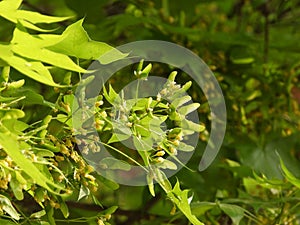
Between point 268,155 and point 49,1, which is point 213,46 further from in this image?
point 49,1

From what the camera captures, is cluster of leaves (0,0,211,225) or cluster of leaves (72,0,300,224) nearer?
cluster of leaves (0,0,211,225)

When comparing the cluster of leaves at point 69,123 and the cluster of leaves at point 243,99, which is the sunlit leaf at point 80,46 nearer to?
the cluster of leaves at point 69,123

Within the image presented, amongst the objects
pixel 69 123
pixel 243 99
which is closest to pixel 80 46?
pixel 69 123

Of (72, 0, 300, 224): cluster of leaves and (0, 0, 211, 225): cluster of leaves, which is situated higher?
(0, 0, 211, 225): cluster of leaves

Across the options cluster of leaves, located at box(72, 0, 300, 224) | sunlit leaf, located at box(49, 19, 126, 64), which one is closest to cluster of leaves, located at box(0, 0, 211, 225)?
sunlit leaf, located at box(49, 19, 126, 64)

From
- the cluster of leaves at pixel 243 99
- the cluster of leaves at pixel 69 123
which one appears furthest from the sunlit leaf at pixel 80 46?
the cluster of leaves at pixel 243 99

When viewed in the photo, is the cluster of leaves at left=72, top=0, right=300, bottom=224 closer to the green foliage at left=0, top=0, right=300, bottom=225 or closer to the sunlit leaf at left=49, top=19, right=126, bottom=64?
the green foliage at left=0, top=0, right=300, bottom=225

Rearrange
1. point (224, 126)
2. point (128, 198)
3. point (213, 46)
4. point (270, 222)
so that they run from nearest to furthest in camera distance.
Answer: point (270, 222), point (224, 126), point (213, 46), point (128, 198)

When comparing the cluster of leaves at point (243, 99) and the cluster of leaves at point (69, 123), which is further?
the cluster of leaves at point (243, 99)

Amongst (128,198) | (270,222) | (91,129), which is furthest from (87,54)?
(128,198)

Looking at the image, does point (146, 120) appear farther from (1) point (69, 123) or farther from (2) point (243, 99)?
(2) point (243, 99)

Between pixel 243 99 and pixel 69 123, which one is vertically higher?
pixel 69 123

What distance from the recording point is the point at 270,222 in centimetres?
82

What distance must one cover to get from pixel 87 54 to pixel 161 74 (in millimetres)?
399
